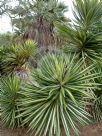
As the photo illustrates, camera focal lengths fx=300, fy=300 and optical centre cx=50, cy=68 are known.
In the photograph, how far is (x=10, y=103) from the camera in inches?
297

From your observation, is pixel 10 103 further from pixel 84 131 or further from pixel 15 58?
pixel 15 58

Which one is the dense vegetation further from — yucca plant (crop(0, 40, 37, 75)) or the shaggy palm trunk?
the shaggy palm trunk

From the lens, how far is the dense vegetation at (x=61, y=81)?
6531mm

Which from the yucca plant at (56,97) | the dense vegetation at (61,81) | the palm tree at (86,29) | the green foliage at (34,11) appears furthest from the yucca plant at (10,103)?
the green foliage at (34,11)

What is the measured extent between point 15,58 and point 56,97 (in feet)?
14.4

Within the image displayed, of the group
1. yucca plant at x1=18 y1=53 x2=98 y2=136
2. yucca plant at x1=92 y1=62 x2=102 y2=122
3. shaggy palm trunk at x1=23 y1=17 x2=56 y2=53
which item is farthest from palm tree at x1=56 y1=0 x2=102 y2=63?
shaggy palm trunk at x1=23 y1=17 x2=56 y2=53

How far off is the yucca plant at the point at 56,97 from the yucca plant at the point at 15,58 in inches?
138

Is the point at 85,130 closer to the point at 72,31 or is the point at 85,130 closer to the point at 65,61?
the point at 65,61

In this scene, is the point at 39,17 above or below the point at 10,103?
above

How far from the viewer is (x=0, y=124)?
318 inches

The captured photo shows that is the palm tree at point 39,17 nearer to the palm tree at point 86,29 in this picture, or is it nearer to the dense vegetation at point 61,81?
the dense vegetation at point 61,81

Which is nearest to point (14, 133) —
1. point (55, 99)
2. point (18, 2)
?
point (55, 99)

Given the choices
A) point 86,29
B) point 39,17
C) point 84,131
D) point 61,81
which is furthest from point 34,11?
point 61,81

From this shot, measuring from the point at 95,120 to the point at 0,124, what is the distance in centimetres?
254
